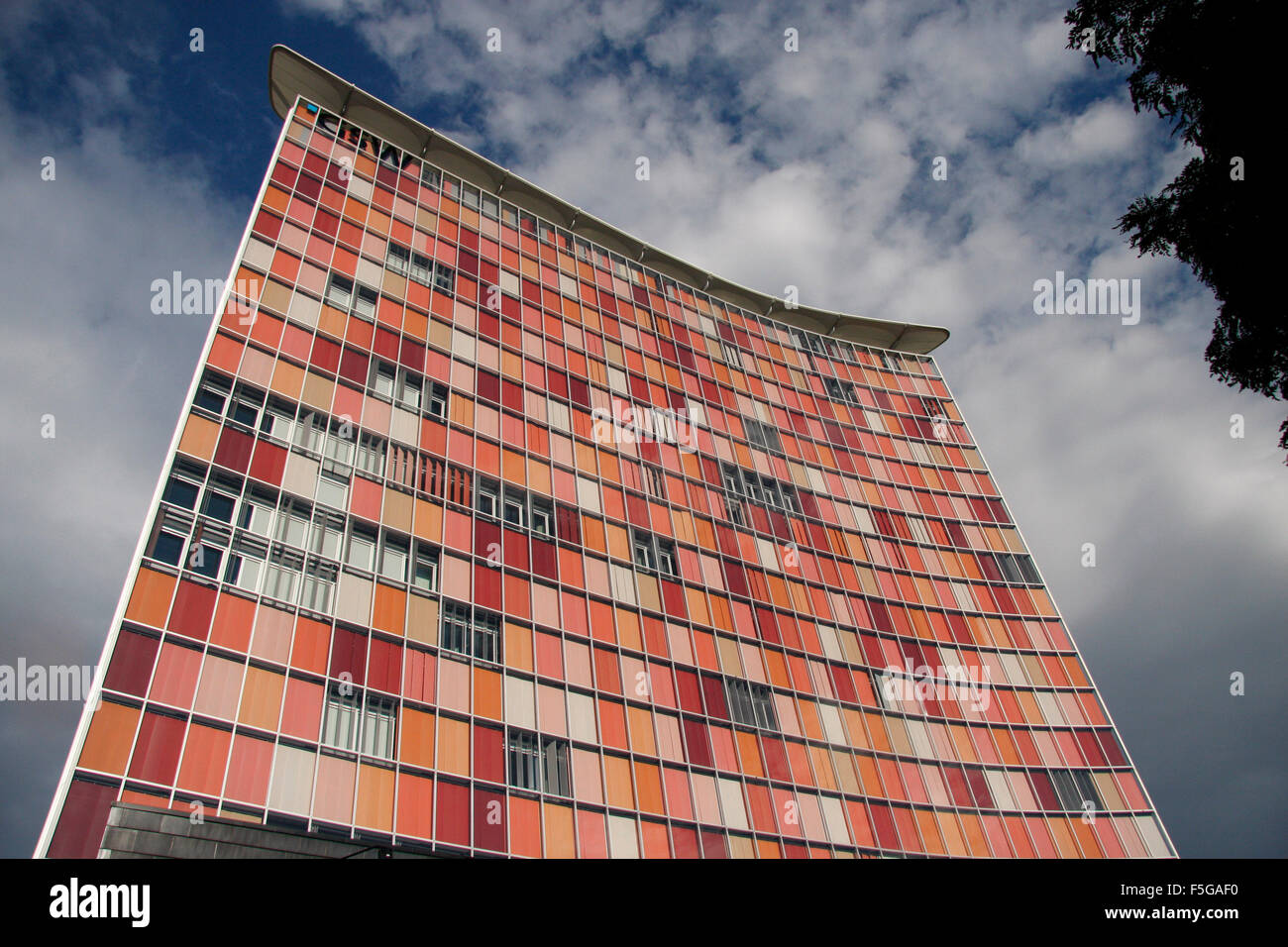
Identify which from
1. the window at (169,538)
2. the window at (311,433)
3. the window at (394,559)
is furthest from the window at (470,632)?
the window at (169,538)

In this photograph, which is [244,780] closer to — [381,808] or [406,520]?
[381,808]

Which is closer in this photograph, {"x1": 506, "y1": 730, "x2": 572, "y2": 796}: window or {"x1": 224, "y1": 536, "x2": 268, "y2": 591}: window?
{"x1": 224, "y1": 536, "x2": 268, "y2": 591}: window

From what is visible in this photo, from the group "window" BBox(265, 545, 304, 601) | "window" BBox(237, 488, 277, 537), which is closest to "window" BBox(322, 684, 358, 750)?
"window" BBox(265, 545, 304, 601)

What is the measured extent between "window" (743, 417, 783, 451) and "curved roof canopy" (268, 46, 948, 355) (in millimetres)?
12202

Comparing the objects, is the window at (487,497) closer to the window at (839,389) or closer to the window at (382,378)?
the window at (382,378)

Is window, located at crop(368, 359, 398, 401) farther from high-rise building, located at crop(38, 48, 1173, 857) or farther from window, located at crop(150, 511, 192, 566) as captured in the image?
window, located at crop(150, 511, 192, 566)

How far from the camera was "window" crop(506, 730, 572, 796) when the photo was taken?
2392 cm

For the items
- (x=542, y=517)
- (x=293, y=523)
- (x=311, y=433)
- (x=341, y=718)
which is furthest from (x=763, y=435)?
(x=341, y=718)

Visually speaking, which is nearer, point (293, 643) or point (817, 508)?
point (293, 643)

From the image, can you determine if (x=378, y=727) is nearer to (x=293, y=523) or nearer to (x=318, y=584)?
(x=318, y=584)

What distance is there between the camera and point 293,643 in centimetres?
2228

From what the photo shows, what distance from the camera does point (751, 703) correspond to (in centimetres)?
3078

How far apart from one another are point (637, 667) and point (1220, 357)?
20.7 metres
